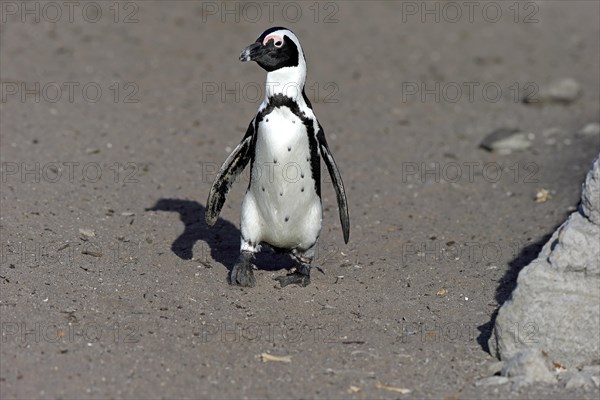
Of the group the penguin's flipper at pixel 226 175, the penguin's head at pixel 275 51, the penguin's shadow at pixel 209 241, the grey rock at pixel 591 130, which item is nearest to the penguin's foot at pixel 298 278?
the penguin's shadow at pixel 209 241

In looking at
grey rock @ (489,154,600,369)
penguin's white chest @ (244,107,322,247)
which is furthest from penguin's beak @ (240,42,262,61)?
grey rock @ (489,154,600,369)

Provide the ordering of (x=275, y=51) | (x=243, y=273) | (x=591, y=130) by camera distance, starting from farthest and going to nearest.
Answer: (x=591, y=130)
(x=243, y=273)
(x=275, y=51)

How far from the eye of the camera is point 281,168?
6.14 m

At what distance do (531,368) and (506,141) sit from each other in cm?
536

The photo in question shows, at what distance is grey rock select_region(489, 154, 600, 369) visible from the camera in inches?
204

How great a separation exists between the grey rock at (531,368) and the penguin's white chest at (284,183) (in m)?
1.79

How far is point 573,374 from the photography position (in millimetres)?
5109

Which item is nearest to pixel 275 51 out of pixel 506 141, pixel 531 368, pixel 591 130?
pixel 531 368

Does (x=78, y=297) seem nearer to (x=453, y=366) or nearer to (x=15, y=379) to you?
(x=15, y=379)

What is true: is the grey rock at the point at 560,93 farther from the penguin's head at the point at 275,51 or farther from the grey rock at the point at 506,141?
the penguin's head at the point at 275,51

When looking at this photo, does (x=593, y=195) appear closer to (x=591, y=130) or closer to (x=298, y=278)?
(x=298, y=278)

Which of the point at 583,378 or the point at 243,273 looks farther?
the point at 243,273

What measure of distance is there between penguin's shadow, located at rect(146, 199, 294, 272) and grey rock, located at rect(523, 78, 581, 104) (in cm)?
501

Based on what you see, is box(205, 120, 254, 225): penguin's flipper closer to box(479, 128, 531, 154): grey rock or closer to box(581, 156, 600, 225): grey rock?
box(581, 156, 600, 225): grey rock
